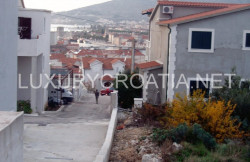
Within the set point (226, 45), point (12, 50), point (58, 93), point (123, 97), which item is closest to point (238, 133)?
point (12, 50)

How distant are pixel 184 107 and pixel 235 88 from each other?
344cm

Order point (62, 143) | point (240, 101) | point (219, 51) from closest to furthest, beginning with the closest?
point (62, 143) → point (240, 101) → point (219, 51)

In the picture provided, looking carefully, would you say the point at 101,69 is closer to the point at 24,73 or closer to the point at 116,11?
the point at 24,73

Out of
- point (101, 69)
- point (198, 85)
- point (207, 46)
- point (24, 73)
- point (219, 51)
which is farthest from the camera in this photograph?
point (101, 69)

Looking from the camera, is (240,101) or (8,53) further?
(240,101)

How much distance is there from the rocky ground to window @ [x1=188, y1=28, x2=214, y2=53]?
6862mm

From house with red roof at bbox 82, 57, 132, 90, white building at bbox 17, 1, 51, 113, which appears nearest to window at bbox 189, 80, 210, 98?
white building at bbox 17, 1, 51, 113

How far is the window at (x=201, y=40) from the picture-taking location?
64.2 feet

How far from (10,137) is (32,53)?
55.5 feet

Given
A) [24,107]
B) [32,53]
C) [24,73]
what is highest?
[32,53]

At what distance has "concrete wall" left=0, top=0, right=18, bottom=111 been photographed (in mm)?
9141

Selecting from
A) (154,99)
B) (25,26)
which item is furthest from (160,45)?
(25,26)

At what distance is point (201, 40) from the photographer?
64.5ft

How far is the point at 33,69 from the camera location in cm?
2214
